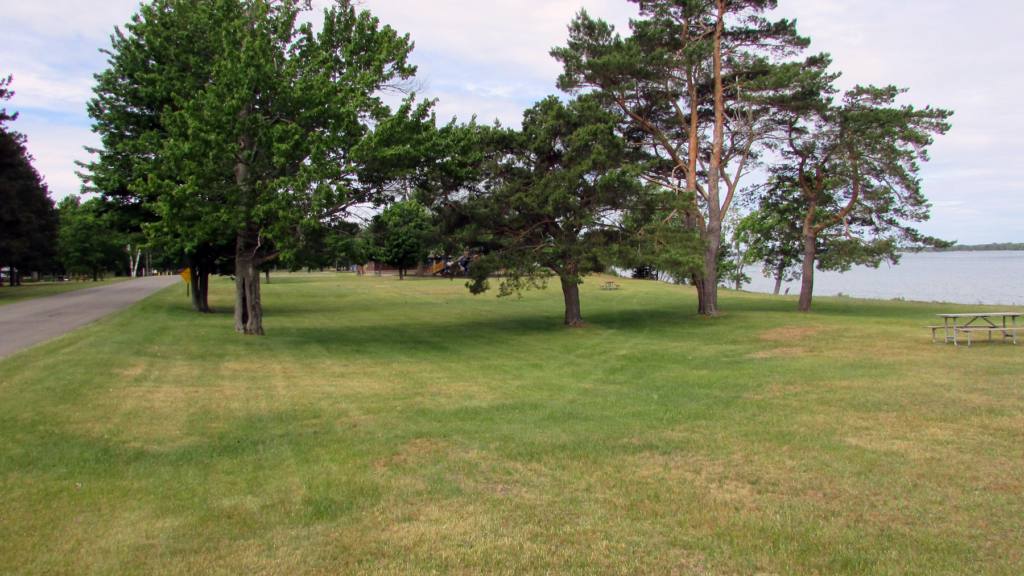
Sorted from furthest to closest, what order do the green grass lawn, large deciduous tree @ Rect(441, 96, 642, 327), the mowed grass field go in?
the green grass lawn → large deciduous tree @ Rect(441, 96, 642, 327) → the mowed grass field

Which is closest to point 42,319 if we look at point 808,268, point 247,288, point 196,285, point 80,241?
point 196,285

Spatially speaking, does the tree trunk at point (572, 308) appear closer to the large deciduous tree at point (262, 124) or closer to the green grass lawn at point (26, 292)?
the large deciduous tree at point (262, 124)

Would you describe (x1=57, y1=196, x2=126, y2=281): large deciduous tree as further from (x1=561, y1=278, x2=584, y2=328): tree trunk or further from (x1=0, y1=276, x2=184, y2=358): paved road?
(x1=561, y1=278, x2=584, y2=328): tree trunk

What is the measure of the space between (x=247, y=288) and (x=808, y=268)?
2412 centimetres

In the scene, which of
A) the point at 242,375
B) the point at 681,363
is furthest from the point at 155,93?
the point at 681,363

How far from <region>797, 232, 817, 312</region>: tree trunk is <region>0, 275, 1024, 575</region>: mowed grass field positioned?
44.8 ft

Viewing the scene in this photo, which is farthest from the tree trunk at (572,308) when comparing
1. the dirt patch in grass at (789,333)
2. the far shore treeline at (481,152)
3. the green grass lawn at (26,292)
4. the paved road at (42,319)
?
the green grass lawn at (26,292)

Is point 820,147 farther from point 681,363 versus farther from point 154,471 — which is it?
point 154,471

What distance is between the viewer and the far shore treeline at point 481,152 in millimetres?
15859

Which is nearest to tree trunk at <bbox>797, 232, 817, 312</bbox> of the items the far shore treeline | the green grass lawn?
the far shore treeline

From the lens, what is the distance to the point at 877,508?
5254mm

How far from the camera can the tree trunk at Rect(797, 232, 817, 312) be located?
2780 centimetres

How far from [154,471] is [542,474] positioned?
4.15m

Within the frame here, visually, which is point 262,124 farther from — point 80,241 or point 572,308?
point 80,241
